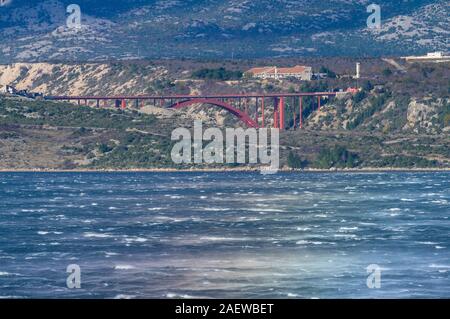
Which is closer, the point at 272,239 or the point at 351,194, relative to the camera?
the point at 272,239

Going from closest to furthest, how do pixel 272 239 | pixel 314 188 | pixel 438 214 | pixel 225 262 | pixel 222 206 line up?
1. pixel 225 262
2. pixel 272 239
3. pixel 438 214
4. pixel 222 206
5. pixel 314 188

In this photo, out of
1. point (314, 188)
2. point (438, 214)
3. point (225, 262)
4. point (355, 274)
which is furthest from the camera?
point (314, 188)

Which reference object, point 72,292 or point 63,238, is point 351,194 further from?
point 72,292
